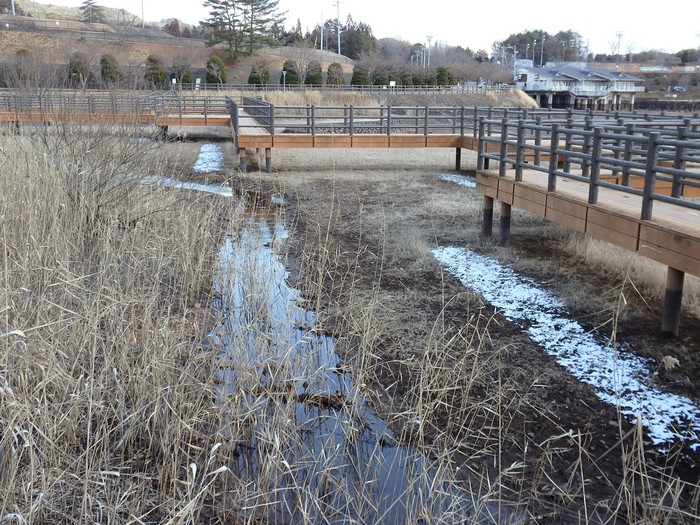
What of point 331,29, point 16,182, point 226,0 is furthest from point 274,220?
point 331,29

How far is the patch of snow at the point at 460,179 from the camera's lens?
15594mm

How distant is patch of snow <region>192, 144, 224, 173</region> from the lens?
17391mm

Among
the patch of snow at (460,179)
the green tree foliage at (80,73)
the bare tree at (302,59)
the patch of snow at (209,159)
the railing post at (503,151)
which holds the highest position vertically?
the bare tree at (302,59)

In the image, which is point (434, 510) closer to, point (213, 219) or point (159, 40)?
point (213, 219)

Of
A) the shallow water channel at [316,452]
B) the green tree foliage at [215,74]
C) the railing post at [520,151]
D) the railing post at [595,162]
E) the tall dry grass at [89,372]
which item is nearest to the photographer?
the tall dry grass at [89,372]

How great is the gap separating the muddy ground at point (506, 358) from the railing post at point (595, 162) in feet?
3.35

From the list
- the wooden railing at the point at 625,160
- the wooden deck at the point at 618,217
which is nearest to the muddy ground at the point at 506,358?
the wooden deck at the point at 618,217

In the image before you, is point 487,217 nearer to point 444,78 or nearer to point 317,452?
point 317,452

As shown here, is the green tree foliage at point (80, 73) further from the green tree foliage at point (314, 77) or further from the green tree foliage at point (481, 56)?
the green tree foliage at point (481, 56)

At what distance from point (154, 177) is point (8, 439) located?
6573mm

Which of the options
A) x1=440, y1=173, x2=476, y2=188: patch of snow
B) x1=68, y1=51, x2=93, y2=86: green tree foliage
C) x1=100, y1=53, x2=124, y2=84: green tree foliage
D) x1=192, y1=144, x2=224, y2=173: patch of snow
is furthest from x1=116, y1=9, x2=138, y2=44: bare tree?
x1=440, y1=173, x2=476, y2=188: patch of snow

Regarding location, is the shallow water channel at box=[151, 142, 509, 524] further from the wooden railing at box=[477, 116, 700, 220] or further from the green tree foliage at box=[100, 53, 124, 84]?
the green tree foliage at box=[100, 53, 124, 84]

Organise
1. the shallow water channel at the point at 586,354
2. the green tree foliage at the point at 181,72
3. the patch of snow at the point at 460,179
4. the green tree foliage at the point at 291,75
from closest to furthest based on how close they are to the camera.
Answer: the shallow water channel at the point at 586,354 → the patch of snow at the point at 460,179 → the green tree foliage at the point at 181,72 → the green tree foliage at the point at 291,75

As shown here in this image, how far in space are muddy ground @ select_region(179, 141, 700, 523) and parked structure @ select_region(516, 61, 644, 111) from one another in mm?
70444
